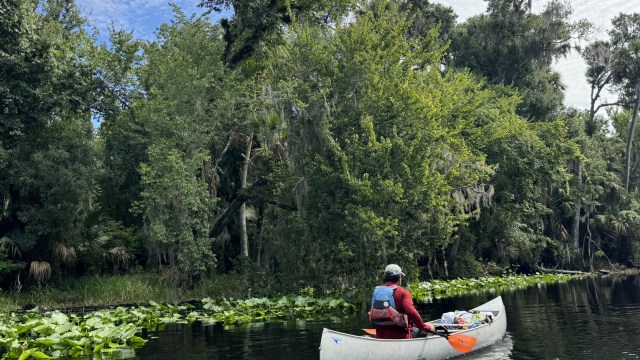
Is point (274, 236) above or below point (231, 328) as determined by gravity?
above

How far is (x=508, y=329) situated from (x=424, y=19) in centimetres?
3484

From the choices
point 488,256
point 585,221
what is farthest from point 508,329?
point 585,221

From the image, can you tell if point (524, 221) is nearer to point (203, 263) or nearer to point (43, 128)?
point (203, 263)

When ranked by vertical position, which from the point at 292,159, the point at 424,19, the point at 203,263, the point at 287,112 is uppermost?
the point at 424,19

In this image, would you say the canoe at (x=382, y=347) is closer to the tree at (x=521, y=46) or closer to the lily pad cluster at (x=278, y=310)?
the lily pad cluster at (x=278, y=310)

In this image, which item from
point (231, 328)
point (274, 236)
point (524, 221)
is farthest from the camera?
point (524, 221)

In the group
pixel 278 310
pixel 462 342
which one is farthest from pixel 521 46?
pixel 462 342

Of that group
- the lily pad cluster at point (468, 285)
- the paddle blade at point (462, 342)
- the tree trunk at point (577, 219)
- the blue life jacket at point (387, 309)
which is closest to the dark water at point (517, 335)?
the paddle blade at point (462, 342)

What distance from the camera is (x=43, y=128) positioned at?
28.6 m

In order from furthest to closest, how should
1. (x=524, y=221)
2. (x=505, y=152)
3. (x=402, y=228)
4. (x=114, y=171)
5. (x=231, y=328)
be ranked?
1. (x=524, y=221)
2. (x=505, y=152)
3. (x=114, y=171)
4. (x=402, y=228)
5. (x=231, y=328)

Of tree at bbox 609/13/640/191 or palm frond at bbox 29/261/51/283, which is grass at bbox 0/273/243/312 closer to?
palm frond at bbox 29/261/51/283

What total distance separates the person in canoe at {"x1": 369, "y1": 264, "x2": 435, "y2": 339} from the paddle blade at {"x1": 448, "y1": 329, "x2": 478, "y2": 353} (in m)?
1.05

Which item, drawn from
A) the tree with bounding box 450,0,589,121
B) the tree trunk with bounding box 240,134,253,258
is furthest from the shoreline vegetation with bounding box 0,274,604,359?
the tree with bounding box 450,0,589,121

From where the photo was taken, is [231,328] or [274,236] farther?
[274,236]
